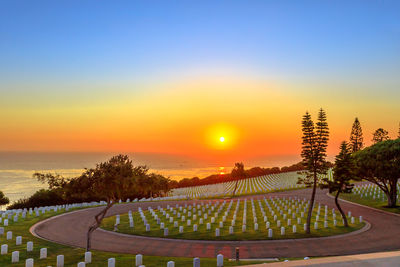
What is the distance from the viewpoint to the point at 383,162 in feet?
117

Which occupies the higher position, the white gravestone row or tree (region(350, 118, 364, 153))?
tree (region(350, 118, 364, 153))

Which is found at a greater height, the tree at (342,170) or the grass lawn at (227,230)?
the tree at (342,170)

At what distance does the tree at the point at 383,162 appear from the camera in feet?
117

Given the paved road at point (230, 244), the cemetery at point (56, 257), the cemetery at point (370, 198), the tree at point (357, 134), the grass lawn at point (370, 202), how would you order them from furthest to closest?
the tree at point (357, 134) → the cemetery at point (370, 198) → the grass lawn at point (370, 202) → the paved road at point (230, 244) → the cemetery at point (56, 257)

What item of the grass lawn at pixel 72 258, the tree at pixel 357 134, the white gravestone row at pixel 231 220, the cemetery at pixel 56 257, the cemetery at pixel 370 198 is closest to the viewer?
the cemetery at pixel 56 257

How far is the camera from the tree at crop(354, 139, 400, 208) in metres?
35.5

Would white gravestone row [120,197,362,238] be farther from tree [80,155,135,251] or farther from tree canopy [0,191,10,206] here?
tree canopy [0,191,10,206]

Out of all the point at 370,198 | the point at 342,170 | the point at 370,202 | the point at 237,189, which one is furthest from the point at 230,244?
the point at 237,189

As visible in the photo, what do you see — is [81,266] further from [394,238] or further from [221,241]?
[394,238]

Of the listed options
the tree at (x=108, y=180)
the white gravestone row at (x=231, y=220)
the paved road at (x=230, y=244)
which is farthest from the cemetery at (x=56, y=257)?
the white gravestone row at (x=231, y=220)

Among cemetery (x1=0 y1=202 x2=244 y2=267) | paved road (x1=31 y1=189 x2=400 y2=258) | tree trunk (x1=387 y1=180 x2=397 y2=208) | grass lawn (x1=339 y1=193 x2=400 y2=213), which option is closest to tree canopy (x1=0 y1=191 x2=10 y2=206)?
paved road (x1=31 y1=189 x2=400 y2=258)

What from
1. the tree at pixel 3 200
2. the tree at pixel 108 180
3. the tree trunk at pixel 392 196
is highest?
the tree at pixel 108 180

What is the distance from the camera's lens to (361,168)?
38.5 metres

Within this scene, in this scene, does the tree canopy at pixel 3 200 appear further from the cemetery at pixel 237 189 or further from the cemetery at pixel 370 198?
the cemetery at pixel 370 198
